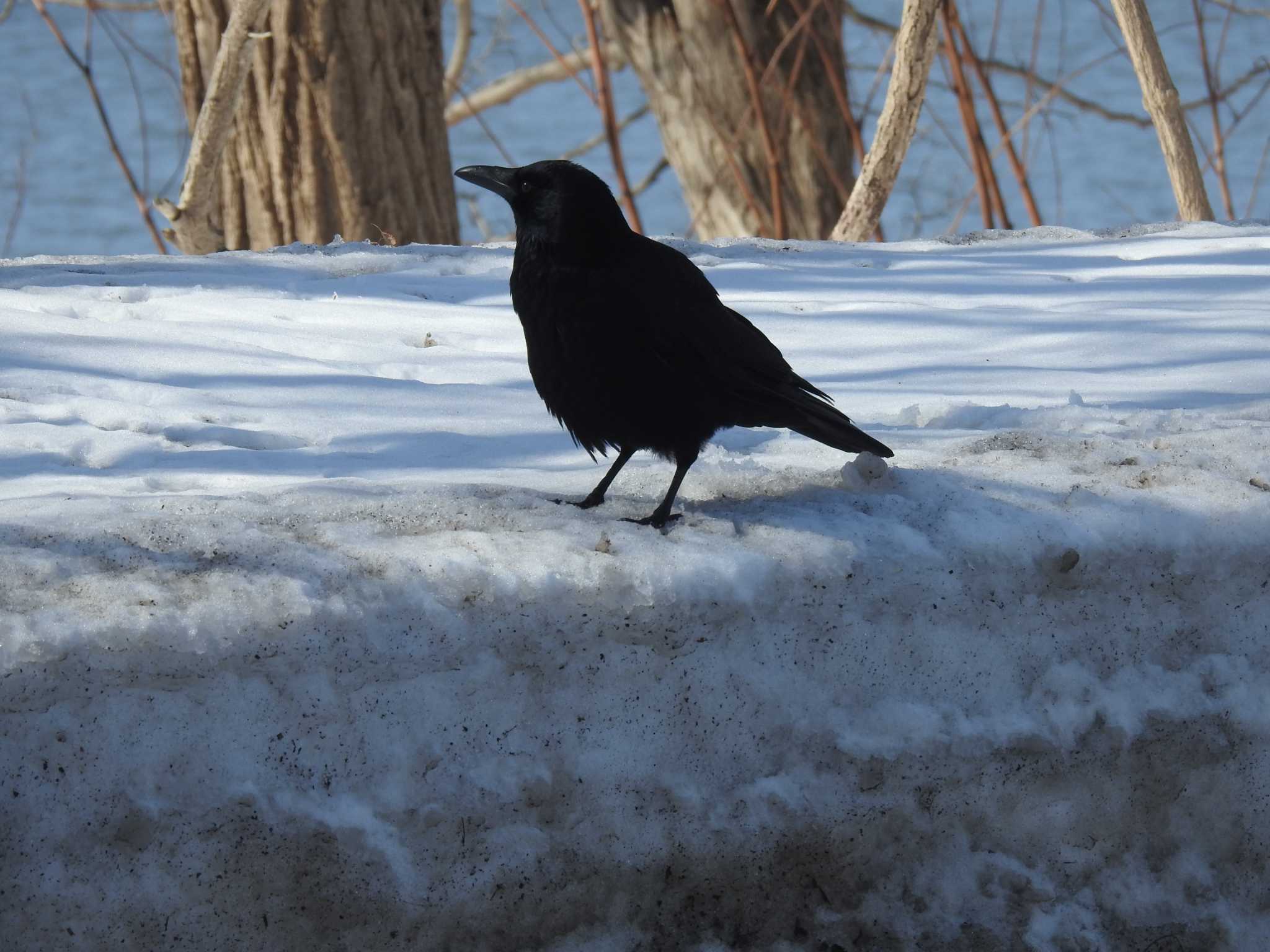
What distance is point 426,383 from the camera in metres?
3.09

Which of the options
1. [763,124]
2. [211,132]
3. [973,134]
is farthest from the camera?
[763,124]

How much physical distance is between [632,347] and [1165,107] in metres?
3.54

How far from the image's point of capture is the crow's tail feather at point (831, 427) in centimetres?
226

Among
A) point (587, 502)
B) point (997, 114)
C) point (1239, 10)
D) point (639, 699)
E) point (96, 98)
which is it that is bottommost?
point (639, 699)

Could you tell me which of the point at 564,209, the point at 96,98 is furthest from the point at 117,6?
the point at 564,209

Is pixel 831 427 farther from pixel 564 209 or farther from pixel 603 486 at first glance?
pixel 564 209

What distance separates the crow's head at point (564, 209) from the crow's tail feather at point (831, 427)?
40cm

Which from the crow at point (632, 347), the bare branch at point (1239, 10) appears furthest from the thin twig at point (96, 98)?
the bare branch at point (1239, 10)

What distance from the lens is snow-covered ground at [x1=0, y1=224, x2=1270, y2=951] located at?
1627mm

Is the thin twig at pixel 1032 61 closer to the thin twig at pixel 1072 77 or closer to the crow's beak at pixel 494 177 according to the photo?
the thin twig at pixel 1072 77

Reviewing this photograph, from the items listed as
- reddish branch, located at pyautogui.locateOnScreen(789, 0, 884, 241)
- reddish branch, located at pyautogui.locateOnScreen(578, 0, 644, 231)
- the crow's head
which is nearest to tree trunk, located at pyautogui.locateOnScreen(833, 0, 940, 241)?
reddish branch, located at pyautogui.locateOnScreen(789, 0, 884, 241)

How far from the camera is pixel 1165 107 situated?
5.04m

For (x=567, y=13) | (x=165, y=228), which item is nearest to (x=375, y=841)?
(x=165, y=228)

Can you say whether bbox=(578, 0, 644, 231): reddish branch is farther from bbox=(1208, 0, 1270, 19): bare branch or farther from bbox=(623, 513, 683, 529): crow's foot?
bbox=(623, 513, 683, 529): crow's foot
